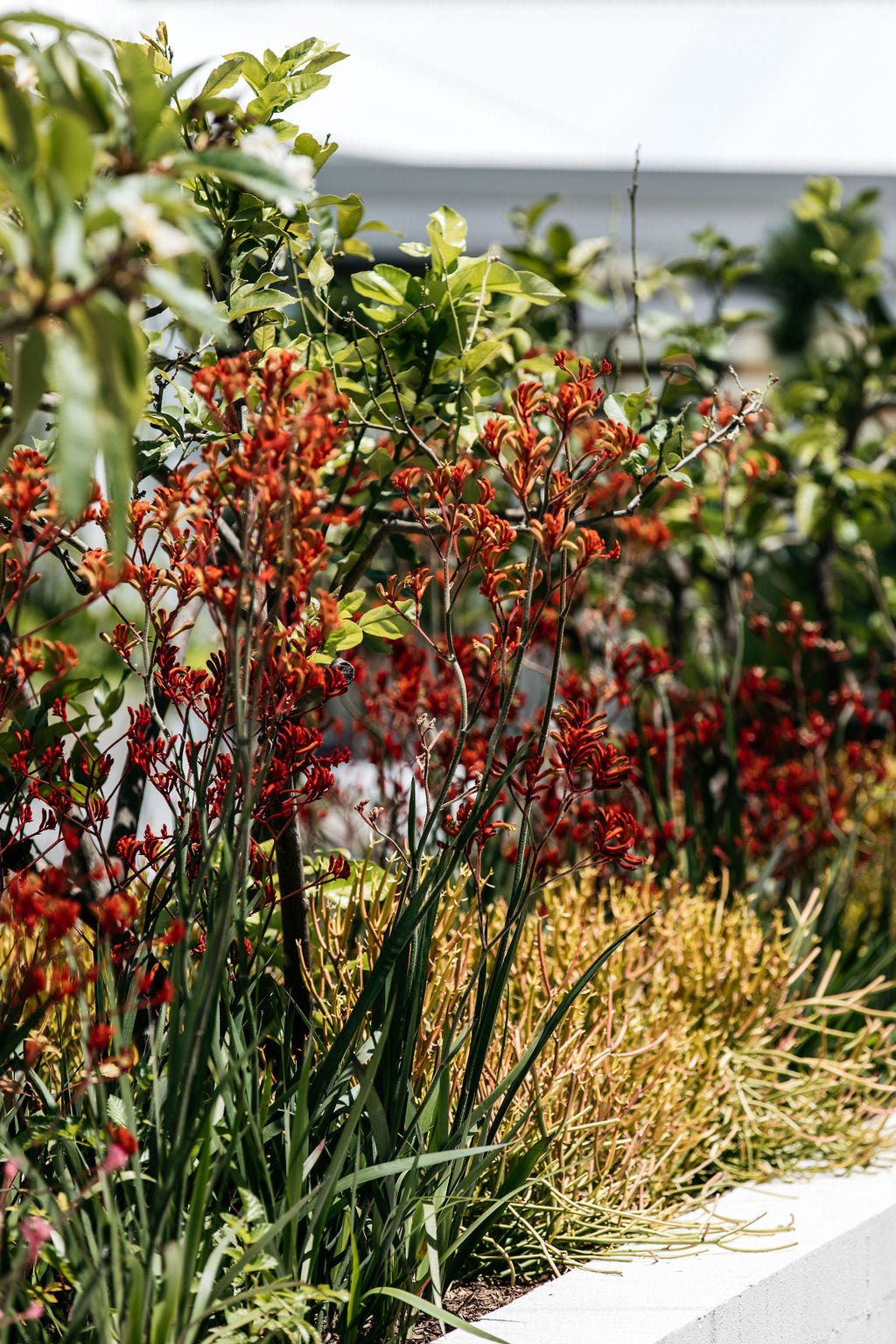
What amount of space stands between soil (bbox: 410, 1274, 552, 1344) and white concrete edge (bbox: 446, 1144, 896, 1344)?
44 millimetres

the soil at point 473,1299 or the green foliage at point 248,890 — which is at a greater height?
the green foliage at point 248,890

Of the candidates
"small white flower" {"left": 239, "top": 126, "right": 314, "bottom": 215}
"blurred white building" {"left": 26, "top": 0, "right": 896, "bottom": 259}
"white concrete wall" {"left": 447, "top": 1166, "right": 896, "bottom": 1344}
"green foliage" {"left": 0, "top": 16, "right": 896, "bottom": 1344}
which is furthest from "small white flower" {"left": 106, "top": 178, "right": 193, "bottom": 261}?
"blurred white building" {"left": 26, "top": 0, "right": 896, "bottom": 259}

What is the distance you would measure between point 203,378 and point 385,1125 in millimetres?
939

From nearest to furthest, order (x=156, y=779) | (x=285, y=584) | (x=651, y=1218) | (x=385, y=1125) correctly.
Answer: (x=285, y=584) → (x=385, y=1125) → (x=156, y=779) → (x=651, y=1218)

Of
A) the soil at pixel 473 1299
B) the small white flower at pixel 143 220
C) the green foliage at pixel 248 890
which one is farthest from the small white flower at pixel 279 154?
the soil at pixel 473 1299

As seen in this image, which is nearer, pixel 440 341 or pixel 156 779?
pixel 156 779

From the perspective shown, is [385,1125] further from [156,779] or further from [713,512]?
[713,512]

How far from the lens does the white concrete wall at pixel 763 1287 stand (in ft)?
4.90

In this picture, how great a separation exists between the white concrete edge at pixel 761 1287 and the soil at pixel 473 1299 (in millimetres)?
44

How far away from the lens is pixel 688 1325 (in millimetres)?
1507

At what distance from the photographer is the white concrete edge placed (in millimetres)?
1491

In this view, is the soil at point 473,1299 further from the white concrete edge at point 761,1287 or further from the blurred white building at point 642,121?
the blurred white building at point 642,121

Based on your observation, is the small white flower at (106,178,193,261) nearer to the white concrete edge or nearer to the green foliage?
the green foliage

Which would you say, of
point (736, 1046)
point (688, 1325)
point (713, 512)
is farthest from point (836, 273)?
point (688, 1325)
